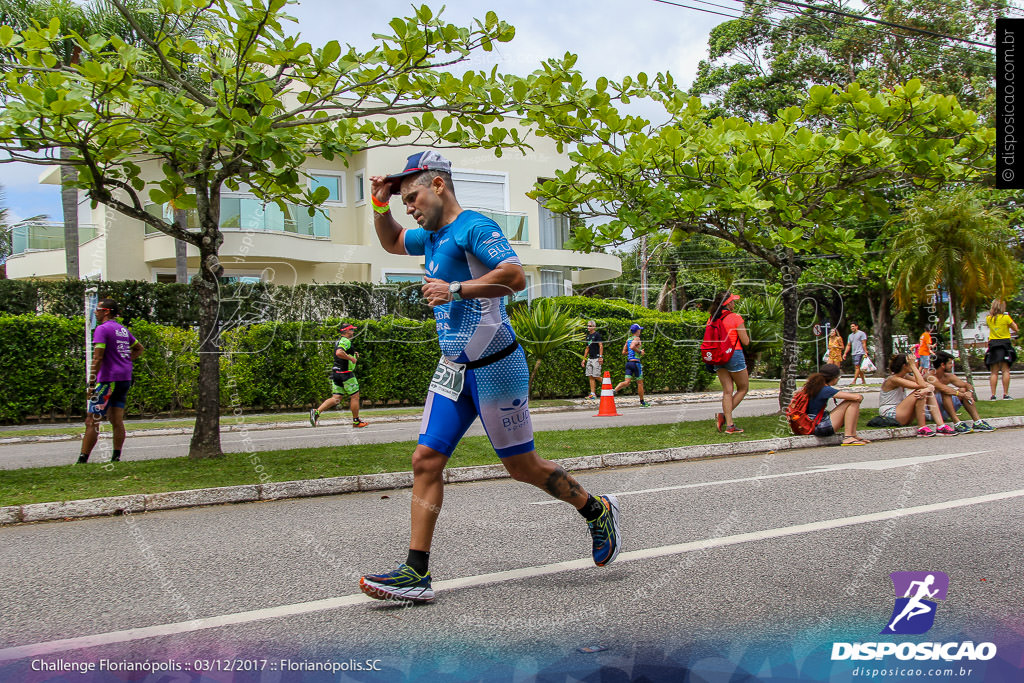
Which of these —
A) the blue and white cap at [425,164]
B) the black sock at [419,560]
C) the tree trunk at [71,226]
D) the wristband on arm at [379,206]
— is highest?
the tree trunk at [71,226]

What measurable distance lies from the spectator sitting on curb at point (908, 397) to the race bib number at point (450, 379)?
8.72m

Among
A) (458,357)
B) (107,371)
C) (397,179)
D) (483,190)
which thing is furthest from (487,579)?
(483,190)

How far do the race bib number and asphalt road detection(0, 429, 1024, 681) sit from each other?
958mm

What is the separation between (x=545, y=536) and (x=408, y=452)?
4251 millimetres

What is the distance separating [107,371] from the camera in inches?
349

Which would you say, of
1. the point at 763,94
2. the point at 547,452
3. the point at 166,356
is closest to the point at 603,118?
the point at 547,452

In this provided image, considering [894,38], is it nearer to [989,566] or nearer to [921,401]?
[921,401]

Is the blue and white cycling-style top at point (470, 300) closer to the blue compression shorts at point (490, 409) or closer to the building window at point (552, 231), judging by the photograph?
the blue compression shorts at point (490, 409)

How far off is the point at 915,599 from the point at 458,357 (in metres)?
2.35

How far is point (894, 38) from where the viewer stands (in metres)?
29.2

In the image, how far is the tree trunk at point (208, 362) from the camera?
855 cm

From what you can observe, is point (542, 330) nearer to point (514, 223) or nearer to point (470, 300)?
point (514, 223)


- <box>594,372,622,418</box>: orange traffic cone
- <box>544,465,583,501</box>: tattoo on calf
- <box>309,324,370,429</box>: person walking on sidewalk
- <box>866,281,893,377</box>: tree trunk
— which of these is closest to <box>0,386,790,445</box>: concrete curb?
<box>309,324,370,429</box>: person walking on sidewalk

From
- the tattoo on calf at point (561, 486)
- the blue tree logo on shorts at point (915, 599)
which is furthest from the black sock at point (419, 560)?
the blue tree logo on shorts at point (915, 599)
